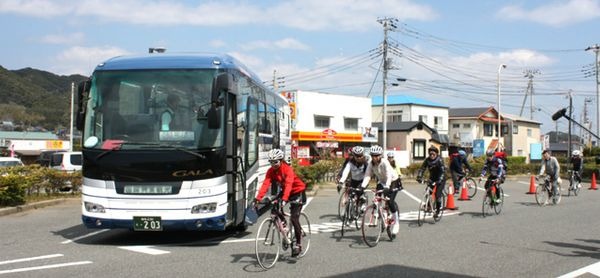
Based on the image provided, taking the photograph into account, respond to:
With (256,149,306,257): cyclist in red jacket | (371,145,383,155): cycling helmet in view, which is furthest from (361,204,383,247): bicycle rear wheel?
(256,149,306,257): cyclist in red jacket

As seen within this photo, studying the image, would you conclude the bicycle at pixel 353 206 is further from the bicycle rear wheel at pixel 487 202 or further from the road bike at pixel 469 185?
the road bike at pixel 469 185

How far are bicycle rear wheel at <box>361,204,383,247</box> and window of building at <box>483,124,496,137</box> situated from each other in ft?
192

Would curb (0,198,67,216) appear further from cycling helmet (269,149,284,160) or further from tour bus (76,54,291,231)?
cycling helmet (269,149,284,160)

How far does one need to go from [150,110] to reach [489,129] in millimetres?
62084

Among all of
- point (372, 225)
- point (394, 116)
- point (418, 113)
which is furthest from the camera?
point (394, 116)

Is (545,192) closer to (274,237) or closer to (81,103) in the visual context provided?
(274,237)

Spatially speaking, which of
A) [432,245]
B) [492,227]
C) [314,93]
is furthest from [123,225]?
[314,93]

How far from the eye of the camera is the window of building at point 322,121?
163 ft

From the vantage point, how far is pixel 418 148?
54.3 metres

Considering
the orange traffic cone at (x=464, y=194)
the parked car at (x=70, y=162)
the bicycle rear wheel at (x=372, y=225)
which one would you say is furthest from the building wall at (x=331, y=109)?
the bicycle rear wheel at (x=372, y=225)

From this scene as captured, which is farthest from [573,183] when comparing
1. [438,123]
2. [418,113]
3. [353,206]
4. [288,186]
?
[438,123]

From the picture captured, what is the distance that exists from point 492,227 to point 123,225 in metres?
7.69

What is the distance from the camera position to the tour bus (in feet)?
28.7

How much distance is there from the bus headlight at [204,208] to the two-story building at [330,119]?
36.3m
